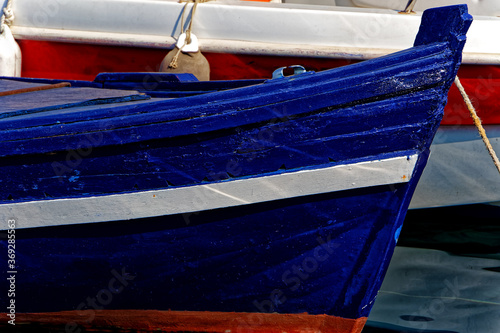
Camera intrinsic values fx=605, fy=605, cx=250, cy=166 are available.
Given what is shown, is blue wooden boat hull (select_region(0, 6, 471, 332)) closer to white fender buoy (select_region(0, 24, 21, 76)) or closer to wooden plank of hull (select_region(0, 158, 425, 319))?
wooden plank of hull (select_region(0, 158, 425, 319))

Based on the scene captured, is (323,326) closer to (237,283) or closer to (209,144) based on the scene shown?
(237,283)

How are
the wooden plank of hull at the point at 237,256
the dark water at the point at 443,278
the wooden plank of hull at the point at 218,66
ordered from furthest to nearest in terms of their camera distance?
the wooden plank of hull at the point at 218,66
the dark water at the point at 443,278
the wooden plank of hull at the point at 237,256

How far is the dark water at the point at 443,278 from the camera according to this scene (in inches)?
130

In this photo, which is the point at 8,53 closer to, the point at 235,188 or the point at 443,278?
the point at 235,188

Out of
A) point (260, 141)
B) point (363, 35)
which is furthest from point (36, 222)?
point (363, 35)

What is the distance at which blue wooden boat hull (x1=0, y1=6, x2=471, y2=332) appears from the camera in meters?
2.32

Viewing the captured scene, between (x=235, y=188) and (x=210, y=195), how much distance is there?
0.11 m

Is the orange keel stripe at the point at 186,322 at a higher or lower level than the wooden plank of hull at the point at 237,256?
lower

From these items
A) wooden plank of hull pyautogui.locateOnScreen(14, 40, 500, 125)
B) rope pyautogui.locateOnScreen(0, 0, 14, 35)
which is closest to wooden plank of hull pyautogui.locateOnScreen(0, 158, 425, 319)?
wooden plank of hull pyautogui.locateOnScreen(14, 40, 500, 125)

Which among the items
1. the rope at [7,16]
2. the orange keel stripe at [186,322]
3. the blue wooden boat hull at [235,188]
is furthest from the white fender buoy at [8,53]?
the orange keel stripe at [186,322]

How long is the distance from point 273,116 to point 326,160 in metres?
0.27

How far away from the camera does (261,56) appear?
439cm

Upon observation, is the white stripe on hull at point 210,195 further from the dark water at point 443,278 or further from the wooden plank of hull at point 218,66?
the wooden plank of hull at point 218,66

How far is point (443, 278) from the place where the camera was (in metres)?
3.86
